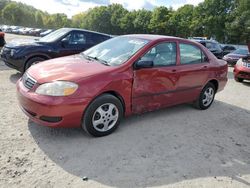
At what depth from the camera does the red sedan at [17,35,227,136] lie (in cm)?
406

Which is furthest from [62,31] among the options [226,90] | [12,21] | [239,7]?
[12,21]

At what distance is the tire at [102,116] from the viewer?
167 inches

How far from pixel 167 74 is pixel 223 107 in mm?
2320

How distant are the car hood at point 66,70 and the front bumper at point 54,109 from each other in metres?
0.30

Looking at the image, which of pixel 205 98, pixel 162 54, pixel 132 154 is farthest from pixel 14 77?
pixel 132 154

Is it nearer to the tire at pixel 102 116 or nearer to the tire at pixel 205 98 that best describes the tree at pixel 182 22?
the tire at pixel 205 98

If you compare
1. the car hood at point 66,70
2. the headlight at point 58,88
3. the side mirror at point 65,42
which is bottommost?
the headlight at point 58,88

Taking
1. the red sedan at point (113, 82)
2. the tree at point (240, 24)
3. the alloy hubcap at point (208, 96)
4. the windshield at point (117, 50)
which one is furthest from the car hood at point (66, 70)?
the tree at point (240, 24)

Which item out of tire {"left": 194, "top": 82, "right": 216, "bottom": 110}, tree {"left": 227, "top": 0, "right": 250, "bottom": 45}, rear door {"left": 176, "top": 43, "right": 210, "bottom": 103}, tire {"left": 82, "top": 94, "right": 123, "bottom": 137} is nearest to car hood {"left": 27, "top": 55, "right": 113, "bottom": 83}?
tire {"left": 82, "top": 94, "right": 123, "bottom": 137}

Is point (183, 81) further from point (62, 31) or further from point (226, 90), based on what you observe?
point (62, 31)

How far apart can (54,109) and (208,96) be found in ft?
12.6

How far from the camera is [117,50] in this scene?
512 centimetres

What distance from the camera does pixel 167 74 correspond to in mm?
5246

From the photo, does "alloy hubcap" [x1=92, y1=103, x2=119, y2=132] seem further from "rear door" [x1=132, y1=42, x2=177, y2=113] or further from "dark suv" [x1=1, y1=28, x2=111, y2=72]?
"dark suv" [x1=1, y1=28, x2=111, y2=72]
